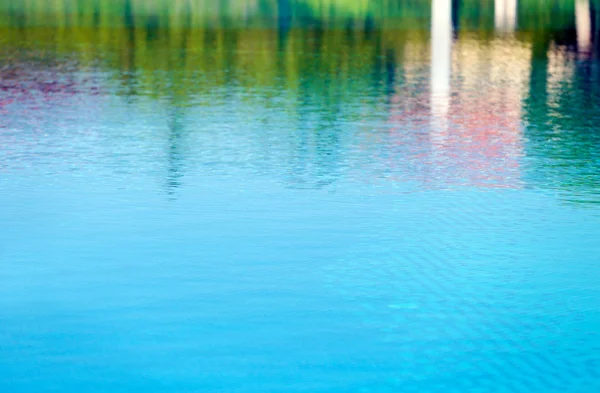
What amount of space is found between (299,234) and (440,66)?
13.4 m

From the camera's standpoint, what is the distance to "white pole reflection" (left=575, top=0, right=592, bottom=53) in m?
27.4

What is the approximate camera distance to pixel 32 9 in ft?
129

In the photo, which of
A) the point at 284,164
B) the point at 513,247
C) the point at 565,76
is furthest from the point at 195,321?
the point at 565,76

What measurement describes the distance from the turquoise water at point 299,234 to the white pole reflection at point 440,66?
0.10 meters

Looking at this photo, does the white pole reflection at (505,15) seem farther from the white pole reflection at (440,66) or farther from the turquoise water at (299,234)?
→ the turquoise water at (299,234)

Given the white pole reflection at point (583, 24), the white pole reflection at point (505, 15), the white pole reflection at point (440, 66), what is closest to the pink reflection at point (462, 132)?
the white pole reflection at point (440, 66)

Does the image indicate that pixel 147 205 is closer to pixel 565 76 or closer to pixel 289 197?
pixel 289 197

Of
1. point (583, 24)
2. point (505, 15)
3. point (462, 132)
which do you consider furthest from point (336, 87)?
point (505, 15)

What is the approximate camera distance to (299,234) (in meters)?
8.90

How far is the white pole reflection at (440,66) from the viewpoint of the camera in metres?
14.6

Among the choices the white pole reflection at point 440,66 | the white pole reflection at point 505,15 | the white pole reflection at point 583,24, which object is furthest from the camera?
the white pole reflection at point 505,15

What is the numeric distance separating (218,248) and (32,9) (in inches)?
1275

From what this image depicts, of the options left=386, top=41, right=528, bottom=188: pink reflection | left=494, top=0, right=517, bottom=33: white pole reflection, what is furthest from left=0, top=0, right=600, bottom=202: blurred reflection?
left=494, top=0, right=517, bottom=33: white pole reflection

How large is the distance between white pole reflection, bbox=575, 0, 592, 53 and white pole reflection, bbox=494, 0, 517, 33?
173cm
